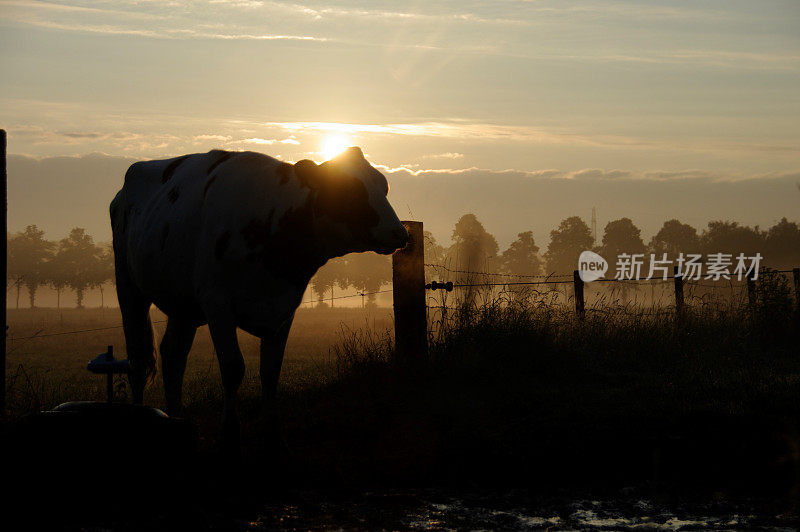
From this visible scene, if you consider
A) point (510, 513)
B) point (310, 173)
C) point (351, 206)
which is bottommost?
point (510, 513)

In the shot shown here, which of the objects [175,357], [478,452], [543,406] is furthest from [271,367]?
[543,406]

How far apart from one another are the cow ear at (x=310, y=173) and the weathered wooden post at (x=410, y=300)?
3642 millimetres

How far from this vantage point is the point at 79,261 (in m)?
120

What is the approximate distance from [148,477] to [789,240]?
132 metres

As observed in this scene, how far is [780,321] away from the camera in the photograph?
44.9ft

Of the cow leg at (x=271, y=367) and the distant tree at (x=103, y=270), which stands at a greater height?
the distant tree at (x=103, y=270)

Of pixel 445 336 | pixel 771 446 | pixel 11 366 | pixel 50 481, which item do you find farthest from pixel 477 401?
pixel 11 366

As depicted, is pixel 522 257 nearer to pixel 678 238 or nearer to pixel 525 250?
pixel 525 250

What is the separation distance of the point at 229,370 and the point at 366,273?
93802 mm

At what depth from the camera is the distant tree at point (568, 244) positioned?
123938 mm

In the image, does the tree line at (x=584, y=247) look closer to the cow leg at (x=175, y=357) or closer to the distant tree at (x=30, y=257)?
the distant tree at (x=30, y=257)

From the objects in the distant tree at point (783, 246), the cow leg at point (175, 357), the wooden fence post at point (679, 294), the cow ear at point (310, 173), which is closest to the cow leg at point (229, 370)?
the cow ear at point (310, 173)

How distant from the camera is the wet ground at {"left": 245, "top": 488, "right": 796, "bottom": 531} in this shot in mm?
4234

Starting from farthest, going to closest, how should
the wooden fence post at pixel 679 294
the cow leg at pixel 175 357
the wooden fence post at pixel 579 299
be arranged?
the wooden fence post at pixel 679 294 → the wooden fence post at pixel 579 299 → the cow leg at pixel 175 357
